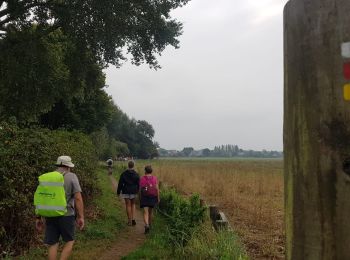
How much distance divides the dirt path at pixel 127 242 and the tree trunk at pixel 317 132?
26.8 feet

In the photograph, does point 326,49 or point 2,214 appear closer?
point 326,49

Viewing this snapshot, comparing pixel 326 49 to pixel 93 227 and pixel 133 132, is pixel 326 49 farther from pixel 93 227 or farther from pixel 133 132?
pixel 133 132

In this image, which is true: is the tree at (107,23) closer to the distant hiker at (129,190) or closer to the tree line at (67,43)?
the tree line at (67,43)

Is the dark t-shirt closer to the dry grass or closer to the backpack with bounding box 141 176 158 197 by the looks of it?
the backpack with bounding box 141 176 158 197

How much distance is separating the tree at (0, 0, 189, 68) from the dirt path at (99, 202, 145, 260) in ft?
21.2

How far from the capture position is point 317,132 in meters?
1.12

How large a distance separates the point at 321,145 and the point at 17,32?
1852 centimetres

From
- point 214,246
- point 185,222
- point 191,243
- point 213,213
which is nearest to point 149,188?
point 213,213

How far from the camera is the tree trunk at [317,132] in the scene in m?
1.08

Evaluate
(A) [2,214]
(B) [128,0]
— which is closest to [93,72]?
(B) [128,0]

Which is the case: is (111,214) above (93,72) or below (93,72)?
below

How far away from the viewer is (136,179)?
42.8 feet

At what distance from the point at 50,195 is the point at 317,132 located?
5.81 meters

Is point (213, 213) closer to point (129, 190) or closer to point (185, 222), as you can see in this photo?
point (185, 222)
